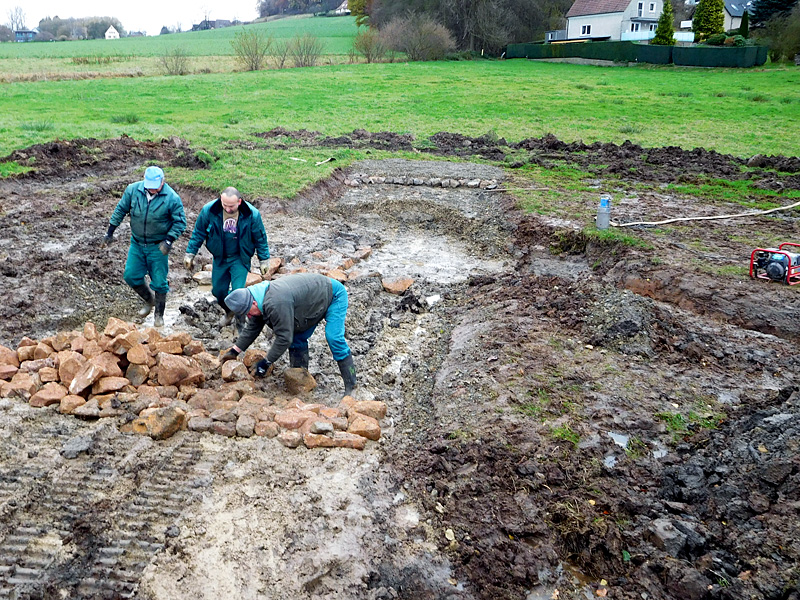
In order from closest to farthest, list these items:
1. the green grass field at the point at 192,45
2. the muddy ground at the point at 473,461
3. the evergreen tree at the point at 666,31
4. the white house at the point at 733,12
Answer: the muddy ground at the point at 473,461
the evergreen tree at the point at 666,31
the green grass field at the point at 192,45
the white house at the point at 733,12

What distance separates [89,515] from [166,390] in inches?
69.9

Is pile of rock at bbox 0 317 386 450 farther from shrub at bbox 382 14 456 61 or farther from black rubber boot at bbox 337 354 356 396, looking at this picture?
shrub at bbox 382 14 456 61

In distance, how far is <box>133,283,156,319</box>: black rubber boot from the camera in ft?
26.1

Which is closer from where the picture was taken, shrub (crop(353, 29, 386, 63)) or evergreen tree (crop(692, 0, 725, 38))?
shrub (crop(353, 29, 386, 63))

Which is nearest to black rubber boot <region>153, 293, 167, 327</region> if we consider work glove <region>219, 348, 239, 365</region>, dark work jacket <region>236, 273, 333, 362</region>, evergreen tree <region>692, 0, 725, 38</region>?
work glove <region>219, 348, 239, 365</region>

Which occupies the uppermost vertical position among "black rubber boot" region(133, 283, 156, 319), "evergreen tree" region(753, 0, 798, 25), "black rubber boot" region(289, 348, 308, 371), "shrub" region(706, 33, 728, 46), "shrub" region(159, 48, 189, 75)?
"evergreen tree" region(753, 0, 798, 25)

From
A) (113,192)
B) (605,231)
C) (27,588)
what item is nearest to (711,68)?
(605,231)

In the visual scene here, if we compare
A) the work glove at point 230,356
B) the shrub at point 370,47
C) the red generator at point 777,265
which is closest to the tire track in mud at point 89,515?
the work glove at point 230,356

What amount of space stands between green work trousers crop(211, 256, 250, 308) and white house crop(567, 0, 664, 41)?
60.0 m

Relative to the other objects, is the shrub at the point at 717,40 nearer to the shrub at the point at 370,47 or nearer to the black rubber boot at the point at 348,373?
the shrub at the point at 370,47

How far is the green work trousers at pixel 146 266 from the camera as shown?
7605 mm

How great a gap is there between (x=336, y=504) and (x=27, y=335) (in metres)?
4.95

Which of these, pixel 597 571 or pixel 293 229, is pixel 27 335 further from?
pixel 597 571

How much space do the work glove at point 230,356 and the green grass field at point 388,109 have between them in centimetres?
705
